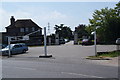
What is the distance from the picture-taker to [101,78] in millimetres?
9766

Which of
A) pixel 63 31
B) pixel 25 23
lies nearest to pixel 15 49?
pixel 25 23

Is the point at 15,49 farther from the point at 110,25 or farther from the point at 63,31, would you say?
the point at 63,31

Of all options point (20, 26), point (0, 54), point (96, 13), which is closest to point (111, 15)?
point (96, 13)

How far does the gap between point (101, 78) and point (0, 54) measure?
22877 mm

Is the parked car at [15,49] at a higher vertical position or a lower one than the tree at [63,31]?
lower

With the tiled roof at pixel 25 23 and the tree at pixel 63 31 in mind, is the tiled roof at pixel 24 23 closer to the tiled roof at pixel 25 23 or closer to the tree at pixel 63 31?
the tiled roof at pixel 25 23

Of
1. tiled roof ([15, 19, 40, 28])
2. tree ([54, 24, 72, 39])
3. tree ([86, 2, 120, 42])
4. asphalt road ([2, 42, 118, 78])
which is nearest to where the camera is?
asphalt road ([2, 42, 118, 78])

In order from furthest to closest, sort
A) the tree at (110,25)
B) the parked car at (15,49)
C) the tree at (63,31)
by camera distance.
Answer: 1. the tree at (63,31)
2. the parked car at (15,49)
3. the tree at (110,25)

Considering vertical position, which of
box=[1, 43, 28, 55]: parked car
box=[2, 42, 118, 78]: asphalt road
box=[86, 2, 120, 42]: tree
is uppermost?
box=[86, 2, 120, 42]: tree

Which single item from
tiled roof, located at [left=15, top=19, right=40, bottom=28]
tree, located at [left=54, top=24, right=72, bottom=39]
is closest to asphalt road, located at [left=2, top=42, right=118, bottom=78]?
tiled roof, located at [left=15, top=19, right=40, bottom=28]

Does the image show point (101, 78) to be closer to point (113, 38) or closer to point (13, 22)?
point (113, 38)

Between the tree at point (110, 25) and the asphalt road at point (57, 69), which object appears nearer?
the asphalt road at point (57, 69)

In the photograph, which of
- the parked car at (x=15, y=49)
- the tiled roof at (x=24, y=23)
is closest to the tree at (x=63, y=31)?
the tiled roof at (x=24, y=23)

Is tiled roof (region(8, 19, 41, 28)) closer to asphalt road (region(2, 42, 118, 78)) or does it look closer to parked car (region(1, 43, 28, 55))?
parked car (region(1, 43, 28, 55))
